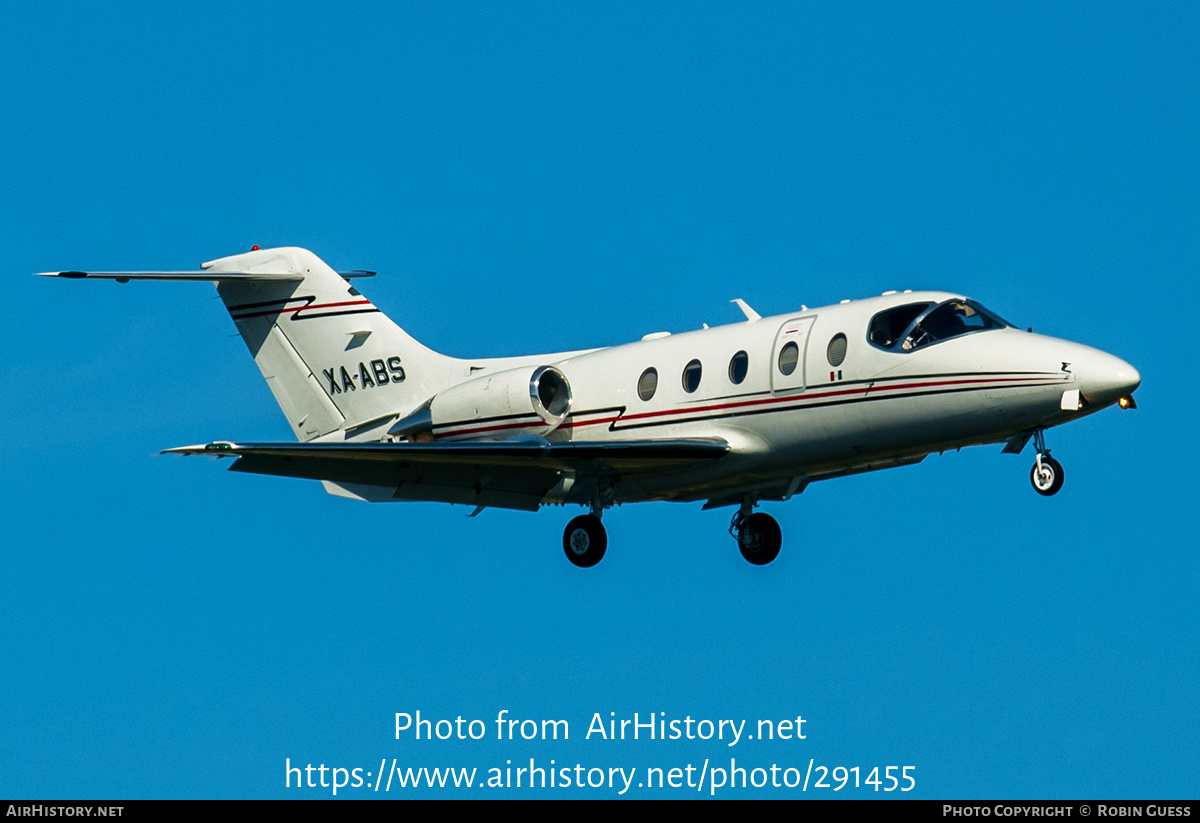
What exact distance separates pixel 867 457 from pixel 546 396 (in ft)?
15.4

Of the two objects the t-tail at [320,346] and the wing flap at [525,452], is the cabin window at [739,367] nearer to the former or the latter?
the wing flap at [525,452]

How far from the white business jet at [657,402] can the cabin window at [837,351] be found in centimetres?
4

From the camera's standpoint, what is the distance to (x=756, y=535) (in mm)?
23547

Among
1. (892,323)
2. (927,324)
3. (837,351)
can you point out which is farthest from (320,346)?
(927,324)

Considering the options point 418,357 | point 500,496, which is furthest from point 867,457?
point 418,357

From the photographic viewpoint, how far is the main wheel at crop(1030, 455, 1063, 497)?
19109 mm

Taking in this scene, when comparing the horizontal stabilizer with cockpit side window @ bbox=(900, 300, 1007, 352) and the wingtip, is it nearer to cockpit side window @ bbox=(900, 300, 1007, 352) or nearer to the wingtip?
the wingtip

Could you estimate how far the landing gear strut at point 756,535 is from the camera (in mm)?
23469

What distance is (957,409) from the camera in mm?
19984

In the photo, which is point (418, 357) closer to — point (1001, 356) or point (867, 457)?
point (867, 457)

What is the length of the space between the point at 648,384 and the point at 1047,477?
5.73 m

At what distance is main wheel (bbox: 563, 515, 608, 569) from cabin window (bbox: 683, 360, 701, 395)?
2343 millimetres

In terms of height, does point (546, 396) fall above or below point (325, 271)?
below

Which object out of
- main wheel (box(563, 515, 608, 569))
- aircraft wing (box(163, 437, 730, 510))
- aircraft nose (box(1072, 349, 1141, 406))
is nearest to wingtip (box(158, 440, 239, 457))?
aircraft wing (box(163, 437, 730, 510))
